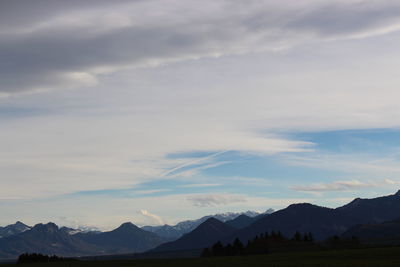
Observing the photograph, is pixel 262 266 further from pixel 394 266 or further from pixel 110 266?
pixel 110 266

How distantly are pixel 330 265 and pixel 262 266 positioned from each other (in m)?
13.8

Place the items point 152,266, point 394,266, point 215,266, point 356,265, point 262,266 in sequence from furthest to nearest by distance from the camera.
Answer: point 152,266, point 215,266, point 262,266, point 356,265, point 394,266

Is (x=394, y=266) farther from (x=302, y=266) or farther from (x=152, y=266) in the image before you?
(x=152, y=266)

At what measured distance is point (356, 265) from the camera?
10638 cm

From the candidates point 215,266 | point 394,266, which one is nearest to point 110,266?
point 215,266

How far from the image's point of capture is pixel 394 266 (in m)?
94.4

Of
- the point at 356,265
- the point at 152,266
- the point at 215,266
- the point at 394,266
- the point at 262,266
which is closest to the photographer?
the point at 394,266

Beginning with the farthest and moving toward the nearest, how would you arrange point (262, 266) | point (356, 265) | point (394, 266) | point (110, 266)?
1. point (110, 266)
2. point (262, 266)
3. point (356, 265)
4. point (394, 266)

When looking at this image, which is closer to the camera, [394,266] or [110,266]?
[394,266]

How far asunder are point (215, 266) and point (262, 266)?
16.3 m

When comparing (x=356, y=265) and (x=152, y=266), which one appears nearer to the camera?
(x=356, y=265)

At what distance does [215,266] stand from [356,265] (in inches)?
1337

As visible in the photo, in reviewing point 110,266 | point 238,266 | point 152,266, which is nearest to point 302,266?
point 238,266

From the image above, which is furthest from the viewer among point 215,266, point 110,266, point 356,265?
point 110,266
